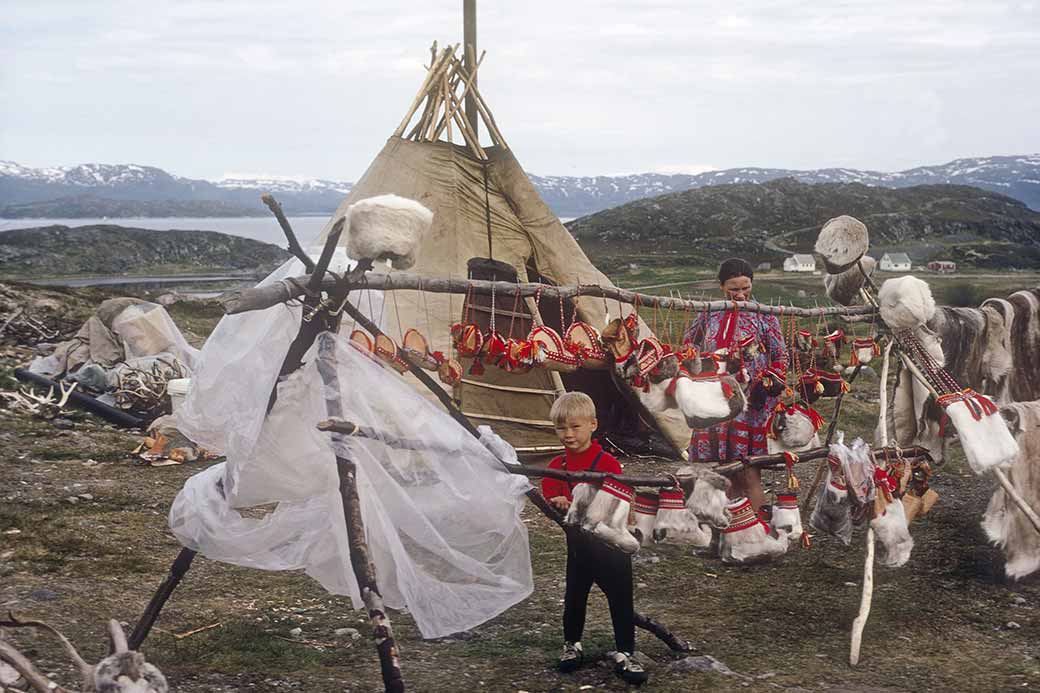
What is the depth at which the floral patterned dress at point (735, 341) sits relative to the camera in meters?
4.68

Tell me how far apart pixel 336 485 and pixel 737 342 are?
7.06 feet

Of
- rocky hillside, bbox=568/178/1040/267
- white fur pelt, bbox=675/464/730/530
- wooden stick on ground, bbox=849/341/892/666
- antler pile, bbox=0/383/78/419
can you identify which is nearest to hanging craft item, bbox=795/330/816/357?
wooden stick on ground, bbox=849/341/892/666

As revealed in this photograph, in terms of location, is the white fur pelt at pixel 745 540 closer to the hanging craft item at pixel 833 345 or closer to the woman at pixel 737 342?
the woman at pixel 737 342

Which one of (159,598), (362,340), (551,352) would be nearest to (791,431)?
(551,352)

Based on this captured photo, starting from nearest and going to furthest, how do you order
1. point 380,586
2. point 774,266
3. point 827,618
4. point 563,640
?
point 380,586 → point 563,640 → point 827,618 → point 774,266

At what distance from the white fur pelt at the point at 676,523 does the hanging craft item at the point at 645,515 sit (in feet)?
0.07

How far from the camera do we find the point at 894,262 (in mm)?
42531

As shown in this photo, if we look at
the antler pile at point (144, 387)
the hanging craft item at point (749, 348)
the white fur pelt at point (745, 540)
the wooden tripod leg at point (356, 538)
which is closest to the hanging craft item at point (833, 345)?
the hanging craft item at point (749, 348)

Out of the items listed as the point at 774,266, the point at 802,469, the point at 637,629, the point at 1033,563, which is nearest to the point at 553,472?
the point at 637,629

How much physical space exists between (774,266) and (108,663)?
44096 mm

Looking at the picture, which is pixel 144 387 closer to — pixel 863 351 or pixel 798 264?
pixel 863 351

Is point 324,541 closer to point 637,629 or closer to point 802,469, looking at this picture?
point 637,629

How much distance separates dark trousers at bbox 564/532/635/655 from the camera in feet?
11.6

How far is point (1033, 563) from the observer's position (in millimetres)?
4762
